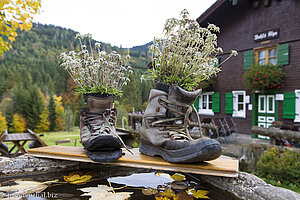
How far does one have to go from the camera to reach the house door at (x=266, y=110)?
31.2 ft

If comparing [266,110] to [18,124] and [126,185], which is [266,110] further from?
[18,124]

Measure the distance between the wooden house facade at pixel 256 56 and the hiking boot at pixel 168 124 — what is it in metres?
9.02

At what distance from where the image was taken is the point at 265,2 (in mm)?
9781

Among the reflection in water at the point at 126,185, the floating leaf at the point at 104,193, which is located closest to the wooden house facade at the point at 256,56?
the reflection in water at the point at 126,185

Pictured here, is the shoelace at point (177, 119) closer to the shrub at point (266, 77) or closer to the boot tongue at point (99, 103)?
the boot tongue at point (99, 103)

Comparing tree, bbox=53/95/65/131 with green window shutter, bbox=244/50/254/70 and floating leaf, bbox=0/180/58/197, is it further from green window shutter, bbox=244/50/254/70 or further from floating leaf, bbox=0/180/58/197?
floating leaf, bbox=0/180/58/197

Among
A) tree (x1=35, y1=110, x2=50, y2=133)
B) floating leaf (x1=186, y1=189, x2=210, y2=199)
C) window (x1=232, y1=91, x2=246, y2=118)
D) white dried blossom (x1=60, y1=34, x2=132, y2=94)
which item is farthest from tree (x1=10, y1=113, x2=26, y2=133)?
floating leaf (x1=186, y1=189, x2=210, y2=199)

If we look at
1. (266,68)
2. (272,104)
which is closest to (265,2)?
(266,68)

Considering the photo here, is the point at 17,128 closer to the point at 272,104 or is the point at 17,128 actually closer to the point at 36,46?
the point at 272,104

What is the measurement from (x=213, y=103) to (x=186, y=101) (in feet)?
37.0

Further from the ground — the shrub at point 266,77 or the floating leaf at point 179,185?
the shrub at point 266,77

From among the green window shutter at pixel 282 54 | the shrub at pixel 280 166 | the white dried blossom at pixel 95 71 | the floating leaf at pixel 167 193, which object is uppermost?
the green window shutter at pixel 282 54

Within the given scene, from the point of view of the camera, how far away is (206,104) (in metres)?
12.8

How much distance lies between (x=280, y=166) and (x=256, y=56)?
709 cm
